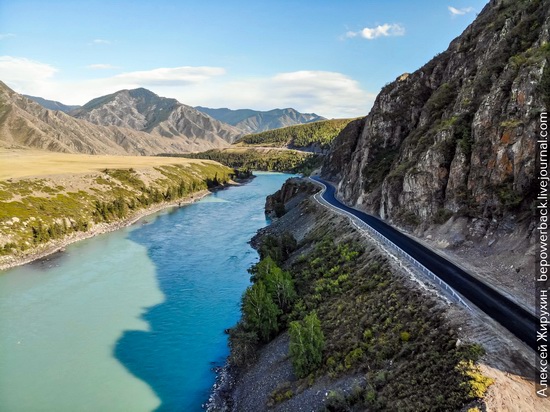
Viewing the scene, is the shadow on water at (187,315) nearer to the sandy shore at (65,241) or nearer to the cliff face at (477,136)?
the sandy shore at (65,241)

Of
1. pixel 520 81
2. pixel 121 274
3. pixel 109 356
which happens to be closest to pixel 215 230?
pixel 121 274

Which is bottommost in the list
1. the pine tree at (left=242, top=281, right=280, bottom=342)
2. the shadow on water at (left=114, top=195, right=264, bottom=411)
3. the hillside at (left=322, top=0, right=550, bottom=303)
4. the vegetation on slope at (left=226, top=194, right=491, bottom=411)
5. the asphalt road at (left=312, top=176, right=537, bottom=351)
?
the shadow on water at (left=114, top=195, right=264, bottom=411)

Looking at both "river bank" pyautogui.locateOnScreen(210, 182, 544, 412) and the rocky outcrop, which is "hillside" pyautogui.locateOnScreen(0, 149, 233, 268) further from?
"river bank" pyautogui.locateOnScreen(210, 182, 544, 412)

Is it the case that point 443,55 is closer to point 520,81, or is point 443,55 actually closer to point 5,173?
point 520,81

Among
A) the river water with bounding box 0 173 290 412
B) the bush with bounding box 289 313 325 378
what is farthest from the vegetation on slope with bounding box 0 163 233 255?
the bush with bounding box 289 313 325 378

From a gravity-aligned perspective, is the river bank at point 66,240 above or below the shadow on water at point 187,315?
below

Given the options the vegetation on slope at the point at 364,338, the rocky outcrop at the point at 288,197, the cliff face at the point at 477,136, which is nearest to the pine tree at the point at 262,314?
the vegetation on slope at the point at 364,338
